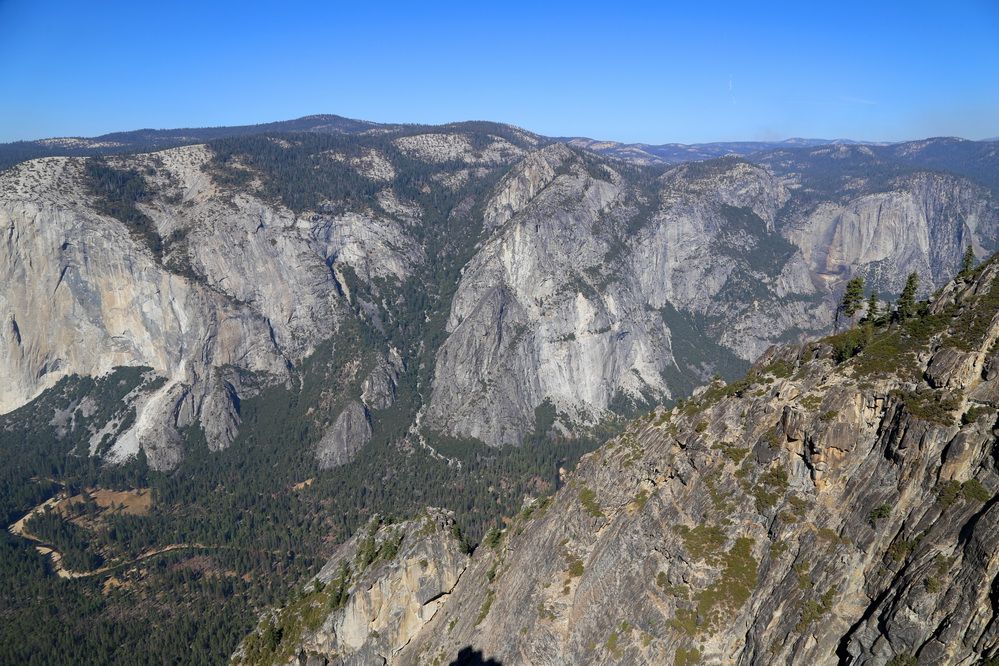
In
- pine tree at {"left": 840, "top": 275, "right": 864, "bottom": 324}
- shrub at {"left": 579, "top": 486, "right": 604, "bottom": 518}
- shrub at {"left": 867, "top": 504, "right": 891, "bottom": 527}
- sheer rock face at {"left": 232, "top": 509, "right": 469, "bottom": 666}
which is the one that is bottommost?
sheer rock face at {"left": 232, "top": 509, "right": 469, "bottom": 666}

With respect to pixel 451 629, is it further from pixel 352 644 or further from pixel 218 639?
pixel 218 639

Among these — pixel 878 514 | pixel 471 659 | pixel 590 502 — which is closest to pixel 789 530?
pixel 878 514

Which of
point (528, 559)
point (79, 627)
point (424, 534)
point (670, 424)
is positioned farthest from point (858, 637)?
point (79, 627)

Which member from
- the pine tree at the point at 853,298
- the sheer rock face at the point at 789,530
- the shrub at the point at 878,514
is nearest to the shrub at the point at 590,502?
the sheer rock face at the point at 789,530

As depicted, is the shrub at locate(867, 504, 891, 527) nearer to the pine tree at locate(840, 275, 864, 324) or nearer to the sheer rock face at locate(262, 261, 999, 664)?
the sheer rock face at locate(262, 261, 999, 664)

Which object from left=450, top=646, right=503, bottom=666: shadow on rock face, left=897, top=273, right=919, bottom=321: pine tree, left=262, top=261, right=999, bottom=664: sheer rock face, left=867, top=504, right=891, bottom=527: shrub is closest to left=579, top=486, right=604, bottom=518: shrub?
left=262, top=261, right=999, bottom=664: sheer rock face

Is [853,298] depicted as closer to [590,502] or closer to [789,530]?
[789,530]
